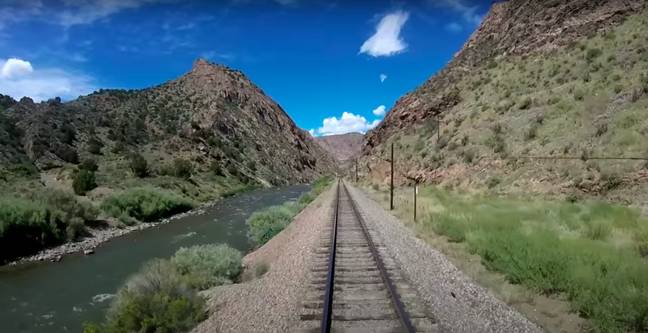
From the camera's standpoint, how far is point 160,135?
241 ft

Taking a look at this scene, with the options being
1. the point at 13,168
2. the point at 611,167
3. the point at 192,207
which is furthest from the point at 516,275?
the point at 13,168

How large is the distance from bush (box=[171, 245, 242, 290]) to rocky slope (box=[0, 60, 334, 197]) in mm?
24941

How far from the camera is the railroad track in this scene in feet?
23.7

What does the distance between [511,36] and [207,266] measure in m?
54.1

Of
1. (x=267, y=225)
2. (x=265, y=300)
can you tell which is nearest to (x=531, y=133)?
(x=267, y=225)

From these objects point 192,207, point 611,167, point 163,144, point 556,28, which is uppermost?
point 556,28

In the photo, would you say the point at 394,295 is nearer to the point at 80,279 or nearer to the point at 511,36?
the point at 80,279

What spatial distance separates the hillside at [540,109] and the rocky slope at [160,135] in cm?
2847

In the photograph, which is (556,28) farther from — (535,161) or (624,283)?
(624,283)

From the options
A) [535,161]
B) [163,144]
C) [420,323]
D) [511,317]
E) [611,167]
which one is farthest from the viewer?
[163,144]

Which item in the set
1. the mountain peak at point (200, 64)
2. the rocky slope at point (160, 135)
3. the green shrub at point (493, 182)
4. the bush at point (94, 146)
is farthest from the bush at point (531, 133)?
the mountain peak at point (200, 64)

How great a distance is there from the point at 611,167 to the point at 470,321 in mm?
14790

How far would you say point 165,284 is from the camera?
375 inches

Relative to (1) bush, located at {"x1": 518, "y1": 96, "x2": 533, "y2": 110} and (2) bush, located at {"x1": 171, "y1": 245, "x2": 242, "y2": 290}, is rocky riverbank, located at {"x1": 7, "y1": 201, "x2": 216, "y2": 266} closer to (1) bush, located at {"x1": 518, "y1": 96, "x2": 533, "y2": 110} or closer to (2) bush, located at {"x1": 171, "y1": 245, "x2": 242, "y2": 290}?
(2) bush, located at {"x1": 171, "y1": 245, "x2": 242, "y2": 290}
